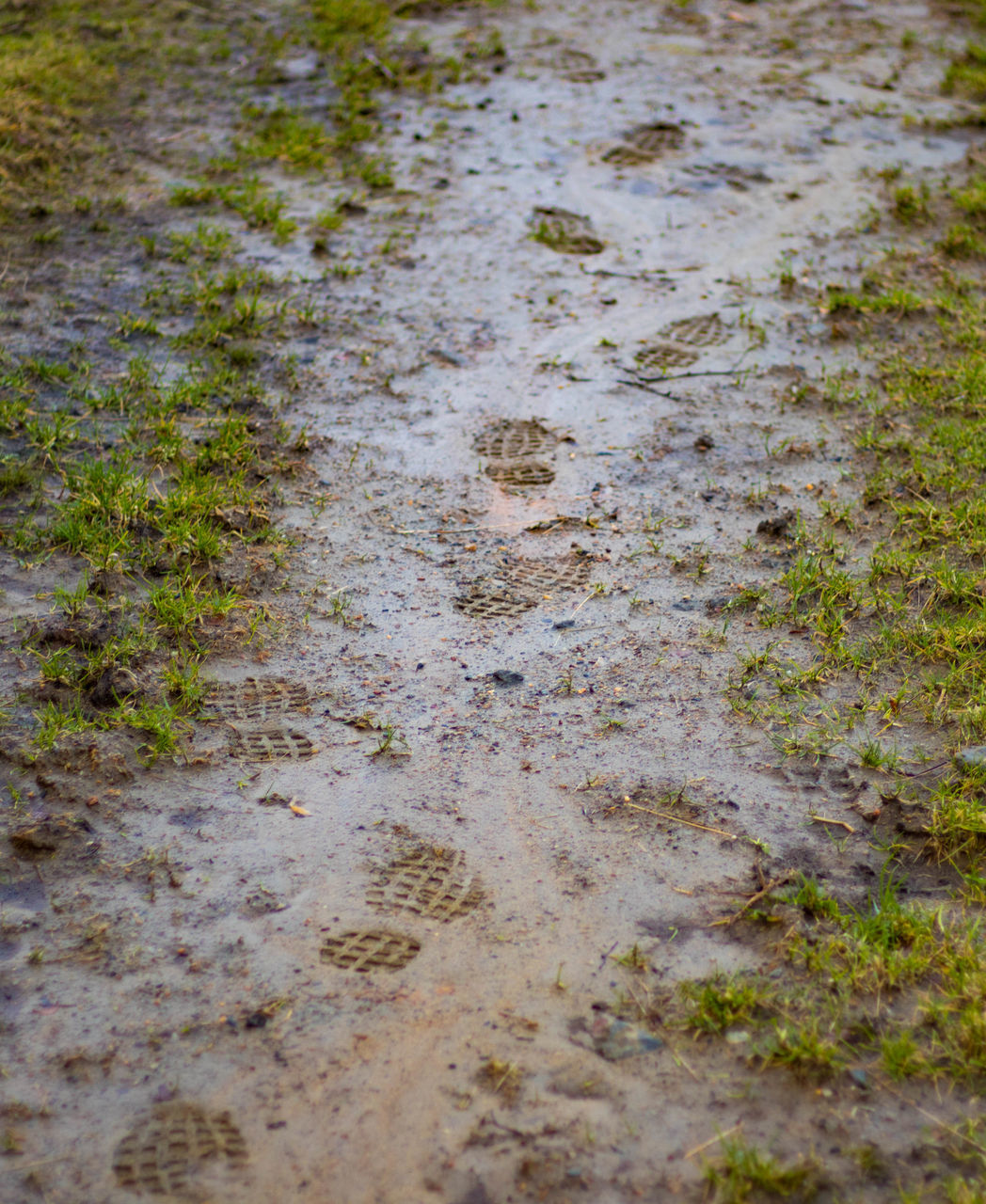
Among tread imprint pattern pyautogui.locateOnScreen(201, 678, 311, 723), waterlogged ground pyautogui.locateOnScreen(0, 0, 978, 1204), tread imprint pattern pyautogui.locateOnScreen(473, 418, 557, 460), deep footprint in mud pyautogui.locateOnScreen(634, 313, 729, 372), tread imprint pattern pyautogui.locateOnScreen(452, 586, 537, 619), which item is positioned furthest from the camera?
deep footprint in mud pyautogui.locateOnScreen(634, 313, 729, 372)

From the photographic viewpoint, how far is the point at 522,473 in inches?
139

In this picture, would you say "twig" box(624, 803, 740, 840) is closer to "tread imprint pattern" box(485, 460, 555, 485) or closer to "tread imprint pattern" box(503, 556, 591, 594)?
"tread imprint pattern" box(503, 556, 591, 594)

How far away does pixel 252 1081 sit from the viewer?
170cm

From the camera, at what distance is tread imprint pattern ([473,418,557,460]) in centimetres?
363

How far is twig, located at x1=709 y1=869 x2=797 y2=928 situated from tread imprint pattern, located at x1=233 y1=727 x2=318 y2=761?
1078mm

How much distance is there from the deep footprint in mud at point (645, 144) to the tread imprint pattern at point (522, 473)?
2973 mm

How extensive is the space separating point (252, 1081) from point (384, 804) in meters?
0.72

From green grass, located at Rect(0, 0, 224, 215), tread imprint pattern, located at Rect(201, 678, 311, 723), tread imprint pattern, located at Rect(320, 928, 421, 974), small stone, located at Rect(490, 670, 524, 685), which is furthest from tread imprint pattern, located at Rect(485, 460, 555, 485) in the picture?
green grass, located at Rect(0, 0, 224, 215)

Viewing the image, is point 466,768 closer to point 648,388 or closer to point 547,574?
point 547,574

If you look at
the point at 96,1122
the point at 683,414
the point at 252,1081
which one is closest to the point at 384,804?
the point at 252,1081

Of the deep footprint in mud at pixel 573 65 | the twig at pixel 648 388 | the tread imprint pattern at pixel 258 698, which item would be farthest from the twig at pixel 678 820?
the deep footprint in mud at pixel 573 65

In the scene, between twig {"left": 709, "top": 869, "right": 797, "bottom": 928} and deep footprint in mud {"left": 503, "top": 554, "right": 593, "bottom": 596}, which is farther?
deep footprint in mud {"left": 503, "top": 554, "right": 593, "bottom": 596}

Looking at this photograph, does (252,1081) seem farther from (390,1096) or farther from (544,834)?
(544,834)

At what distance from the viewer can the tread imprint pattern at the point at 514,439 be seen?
3.63 metres
